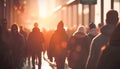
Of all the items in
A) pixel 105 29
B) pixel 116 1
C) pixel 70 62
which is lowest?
pixel 70 62

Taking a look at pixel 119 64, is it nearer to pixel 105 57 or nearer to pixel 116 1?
pixel 105 57

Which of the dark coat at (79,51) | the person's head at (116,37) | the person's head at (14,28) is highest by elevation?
the person's head at (14,28)

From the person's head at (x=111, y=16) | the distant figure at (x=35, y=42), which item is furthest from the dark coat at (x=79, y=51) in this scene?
the distant figure at (x=35, y=42)

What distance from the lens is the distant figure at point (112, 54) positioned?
5.51 meters

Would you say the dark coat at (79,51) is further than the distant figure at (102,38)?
Yes

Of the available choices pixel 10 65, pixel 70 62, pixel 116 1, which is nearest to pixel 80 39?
pixel 70 62

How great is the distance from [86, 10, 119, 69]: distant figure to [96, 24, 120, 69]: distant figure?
70.1 inches

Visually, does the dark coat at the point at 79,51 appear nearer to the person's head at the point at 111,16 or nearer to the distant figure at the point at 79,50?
the distant figure at the point at 79,50

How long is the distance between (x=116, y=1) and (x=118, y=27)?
24944mm

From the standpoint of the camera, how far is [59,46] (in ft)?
46.8

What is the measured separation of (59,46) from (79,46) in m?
3.10

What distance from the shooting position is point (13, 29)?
15.0 metres

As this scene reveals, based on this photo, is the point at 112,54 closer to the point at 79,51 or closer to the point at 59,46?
the point at 79,51

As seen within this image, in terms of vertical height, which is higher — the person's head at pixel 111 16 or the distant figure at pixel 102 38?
the person's head at pixel 111 16
